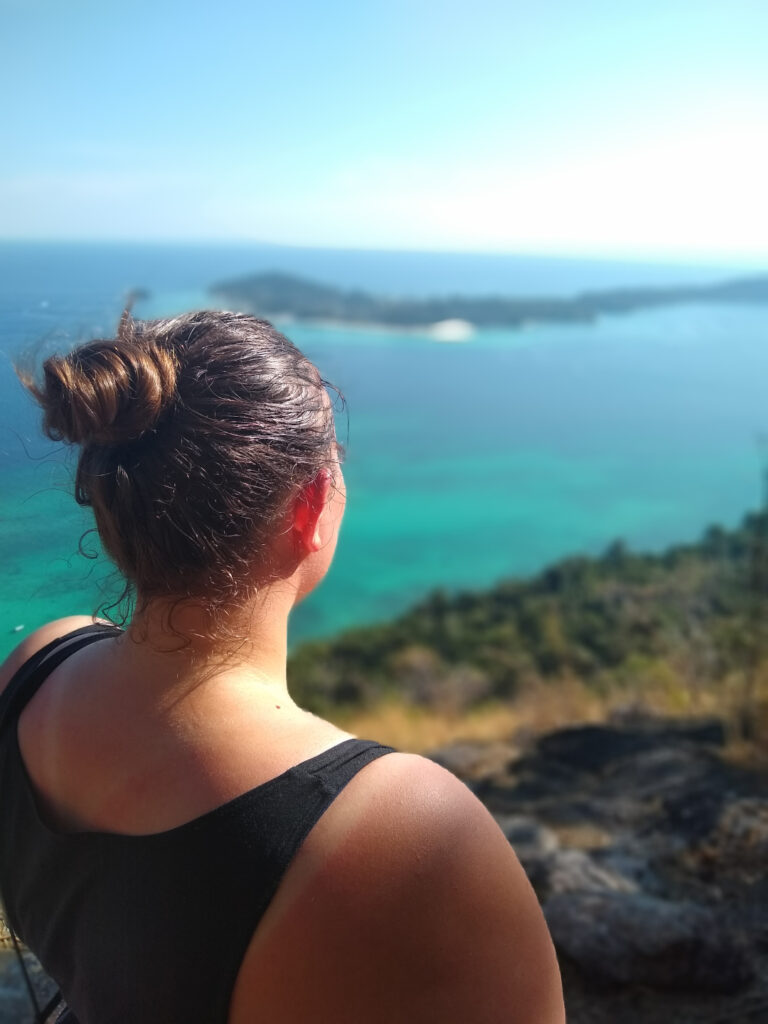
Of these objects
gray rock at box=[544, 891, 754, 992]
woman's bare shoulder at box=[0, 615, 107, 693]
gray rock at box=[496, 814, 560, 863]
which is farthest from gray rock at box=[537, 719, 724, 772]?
woman's bare shoulder at box=[0, 615, 107, 693]

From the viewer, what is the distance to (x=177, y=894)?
774 mm

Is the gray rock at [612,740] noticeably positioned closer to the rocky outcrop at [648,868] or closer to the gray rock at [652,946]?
the rocky outcrop at [648,868]

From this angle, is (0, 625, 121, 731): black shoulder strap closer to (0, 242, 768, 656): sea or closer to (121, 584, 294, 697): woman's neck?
(121, 584, 294, 697): woman's neck

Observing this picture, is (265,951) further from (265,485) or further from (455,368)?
(455,368)

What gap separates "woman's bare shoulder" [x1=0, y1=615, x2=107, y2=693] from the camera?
109 cm

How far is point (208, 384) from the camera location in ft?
3.01

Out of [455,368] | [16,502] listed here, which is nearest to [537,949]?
[16,502]

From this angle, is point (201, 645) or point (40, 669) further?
point (40, 669)

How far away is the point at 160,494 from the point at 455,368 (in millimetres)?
48359

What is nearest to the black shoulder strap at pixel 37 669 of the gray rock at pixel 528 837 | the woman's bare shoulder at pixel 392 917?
the woman's bare shoulder at pixel 392 917

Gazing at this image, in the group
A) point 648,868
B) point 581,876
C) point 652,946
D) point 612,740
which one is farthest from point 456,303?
point 652,946

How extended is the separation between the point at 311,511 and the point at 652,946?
7.58ft

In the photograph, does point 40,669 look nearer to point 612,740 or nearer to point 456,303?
point 612,740

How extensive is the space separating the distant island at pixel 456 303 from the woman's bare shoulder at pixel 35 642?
17.2 metres
